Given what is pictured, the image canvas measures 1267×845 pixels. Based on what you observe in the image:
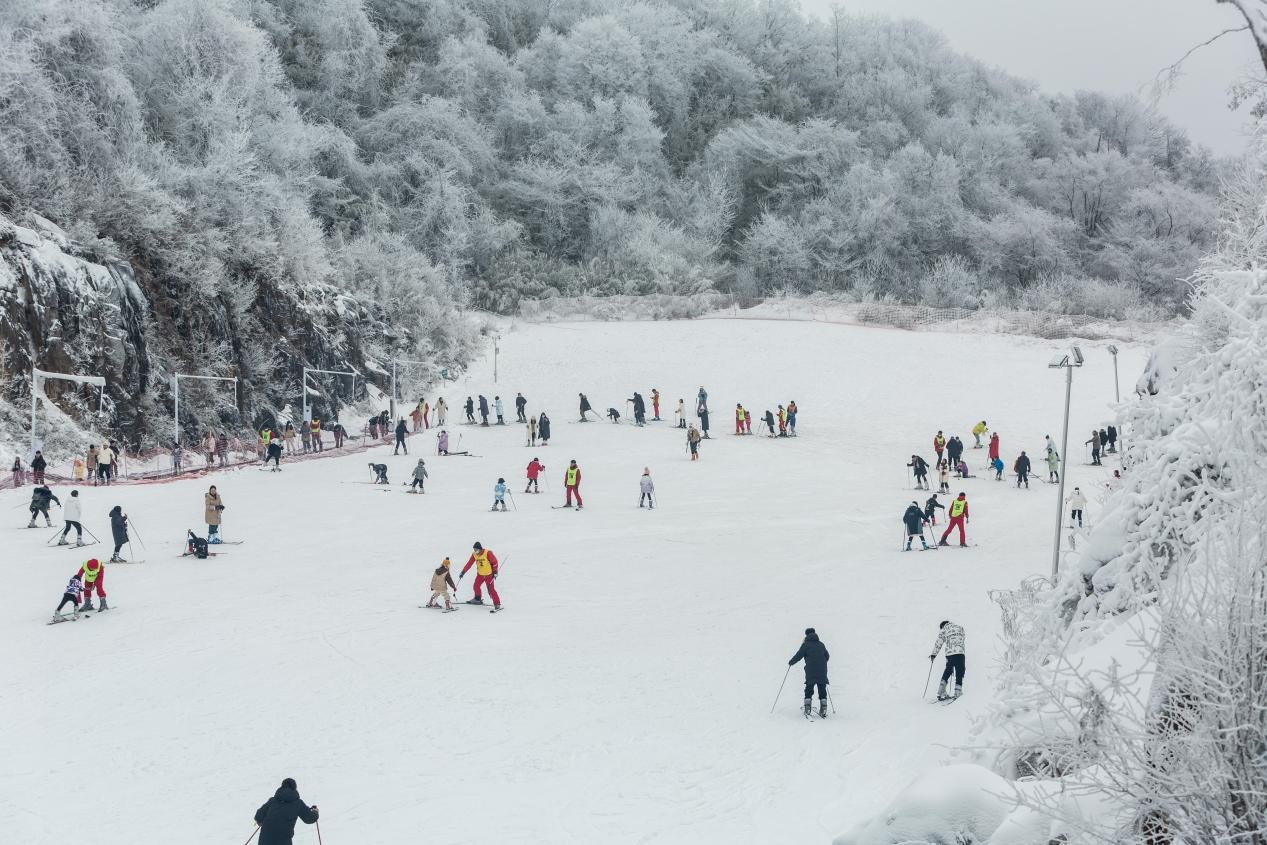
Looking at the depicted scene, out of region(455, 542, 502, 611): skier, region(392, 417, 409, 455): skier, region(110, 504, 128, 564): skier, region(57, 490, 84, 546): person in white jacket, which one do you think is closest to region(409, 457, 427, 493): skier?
region(392, 417, 409, 455): skier

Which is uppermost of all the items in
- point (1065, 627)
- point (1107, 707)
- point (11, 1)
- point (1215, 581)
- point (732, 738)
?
point (11, 1)

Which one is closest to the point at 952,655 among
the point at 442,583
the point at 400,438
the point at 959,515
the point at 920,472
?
the point at 442,583

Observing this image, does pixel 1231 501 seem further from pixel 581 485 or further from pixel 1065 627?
pixel 581 485

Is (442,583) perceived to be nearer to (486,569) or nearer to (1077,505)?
(486,569)

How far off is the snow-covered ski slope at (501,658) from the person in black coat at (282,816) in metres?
1.02

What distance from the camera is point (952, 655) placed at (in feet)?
38.4

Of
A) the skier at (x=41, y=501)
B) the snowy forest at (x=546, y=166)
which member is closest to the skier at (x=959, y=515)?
the skier at (x=41, y=501)

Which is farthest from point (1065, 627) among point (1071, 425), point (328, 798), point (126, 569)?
point (1071, 425)

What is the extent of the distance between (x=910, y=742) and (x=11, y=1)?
35349 mm

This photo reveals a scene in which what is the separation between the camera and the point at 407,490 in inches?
977

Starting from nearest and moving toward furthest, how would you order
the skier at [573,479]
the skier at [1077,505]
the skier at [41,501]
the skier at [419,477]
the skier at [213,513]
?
1. the skier at [213,513]
2. the skier at [41,501]
3. the skier at [1077,505]
4. the skier at [573,479]
5. the skier at [419,477]

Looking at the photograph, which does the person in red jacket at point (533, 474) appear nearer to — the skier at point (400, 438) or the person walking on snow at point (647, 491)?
the person walking on snow at point (647, 491)

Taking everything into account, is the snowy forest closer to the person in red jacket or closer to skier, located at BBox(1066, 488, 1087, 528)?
the person in red jacket

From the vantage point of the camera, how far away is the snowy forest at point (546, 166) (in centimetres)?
3522
